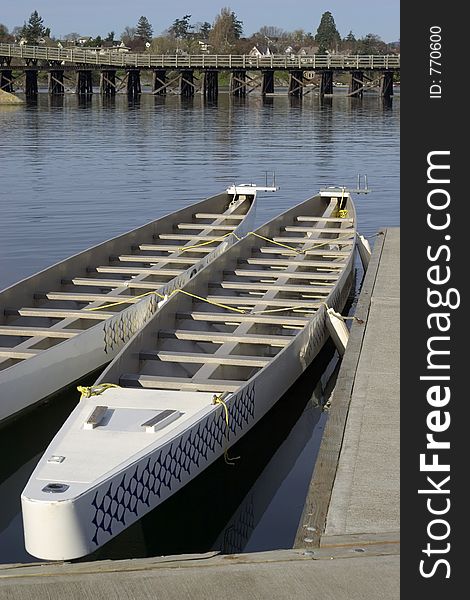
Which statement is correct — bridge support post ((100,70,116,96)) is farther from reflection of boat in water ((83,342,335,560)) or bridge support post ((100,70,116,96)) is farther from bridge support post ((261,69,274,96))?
reflection of boat in water ((83,342,335,560))

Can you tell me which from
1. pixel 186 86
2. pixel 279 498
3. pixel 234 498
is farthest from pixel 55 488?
pixel 186 86

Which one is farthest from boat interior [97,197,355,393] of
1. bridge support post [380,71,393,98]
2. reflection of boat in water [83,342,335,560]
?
bridge support post [380,71,393,98]

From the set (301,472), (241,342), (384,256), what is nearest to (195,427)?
(301,472)

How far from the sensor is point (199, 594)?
5816mm

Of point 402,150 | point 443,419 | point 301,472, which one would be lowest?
point 301,472

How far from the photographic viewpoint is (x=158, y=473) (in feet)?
25.7

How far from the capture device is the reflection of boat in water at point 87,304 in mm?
10750

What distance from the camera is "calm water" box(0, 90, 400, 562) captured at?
29.6 ft

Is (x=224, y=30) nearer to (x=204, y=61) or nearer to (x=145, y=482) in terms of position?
(x=204, y=61)

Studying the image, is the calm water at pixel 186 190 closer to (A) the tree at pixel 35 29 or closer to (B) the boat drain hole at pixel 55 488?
(B) the boat drain hole at pixel 55 488

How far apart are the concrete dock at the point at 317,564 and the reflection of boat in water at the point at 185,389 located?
26.9 inches

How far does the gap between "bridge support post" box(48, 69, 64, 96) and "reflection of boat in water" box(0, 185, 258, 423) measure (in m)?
74.5

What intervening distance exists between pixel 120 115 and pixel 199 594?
58.8 m

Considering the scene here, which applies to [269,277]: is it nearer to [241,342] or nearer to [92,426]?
[241,342]
